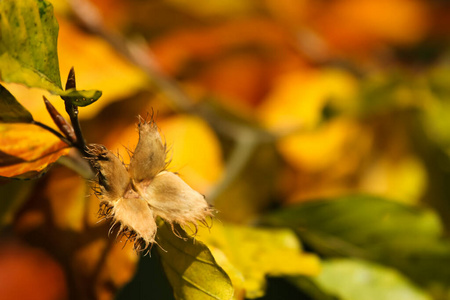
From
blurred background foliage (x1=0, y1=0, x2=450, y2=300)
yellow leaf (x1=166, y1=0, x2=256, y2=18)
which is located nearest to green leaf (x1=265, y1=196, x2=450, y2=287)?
blurred background foliage (x1=0, y1=0, x2=450, y2=300)

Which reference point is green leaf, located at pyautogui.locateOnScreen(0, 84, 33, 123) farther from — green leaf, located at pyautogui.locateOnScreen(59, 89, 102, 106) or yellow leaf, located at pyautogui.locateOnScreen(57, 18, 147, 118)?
yellow leaf, located at pyautogui.locateOnScreen(57, 18, 147, 118)

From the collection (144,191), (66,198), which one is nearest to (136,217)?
(144,191)

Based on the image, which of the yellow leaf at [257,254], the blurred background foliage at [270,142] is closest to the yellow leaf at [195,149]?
the blurred background foliage at [270,142]

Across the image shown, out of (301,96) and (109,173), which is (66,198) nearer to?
(109,173)

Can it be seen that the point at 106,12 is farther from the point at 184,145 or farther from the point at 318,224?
the point at 318,224

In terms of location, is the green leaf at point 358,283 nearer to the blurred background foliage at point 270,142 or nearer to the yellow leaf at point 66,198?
the blurred background foliage at point 270,142

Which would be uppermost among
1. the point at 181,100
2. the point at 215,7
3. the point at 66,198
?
the point at 215,7

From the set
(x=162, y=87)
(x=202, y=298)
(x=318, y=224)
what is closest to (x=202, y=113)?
(x=162, y=87)
